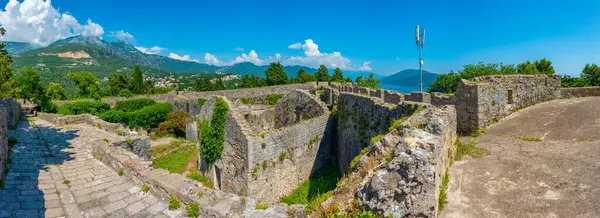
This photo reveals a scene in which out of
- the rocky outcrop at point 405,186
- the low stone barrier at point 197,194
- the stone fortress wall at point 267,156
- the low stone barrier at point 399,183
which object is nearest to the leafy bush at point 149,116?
the stone fortress wall at point 267,156

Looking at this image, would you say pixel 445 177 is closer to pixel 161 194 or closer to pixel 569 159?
pixel 569 159

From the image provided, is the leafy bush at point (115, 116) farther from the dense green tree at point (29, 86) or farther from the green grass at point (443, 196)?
the green grass at point (443, 196)

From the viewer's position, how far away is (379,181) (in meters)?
3.96

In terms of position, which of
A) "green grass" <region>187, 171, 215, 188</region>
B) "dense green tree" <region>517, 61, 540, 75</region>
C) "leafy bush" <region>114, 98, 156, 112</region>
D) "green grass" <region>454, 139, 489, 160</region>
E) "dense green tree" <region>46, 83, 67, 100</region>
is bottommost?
"green grass" <region>187, 171, 215, 188</region>

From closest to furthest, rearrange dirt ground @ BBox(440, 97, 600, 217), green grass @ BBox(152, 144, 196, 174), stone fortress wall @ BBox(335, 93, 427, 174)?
dirt ground @ BBox(440, 97, 600, 217) → stone fortress wall @ BBox(335, 93, 427, 174) → green grass @ BBox(152, 144, 196, 174)

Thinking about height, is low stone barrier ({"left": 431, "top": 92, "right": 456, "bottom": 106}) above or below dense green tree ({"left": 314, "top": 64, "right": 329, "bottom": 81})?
below

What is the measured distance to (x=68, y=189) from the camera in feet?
22.6

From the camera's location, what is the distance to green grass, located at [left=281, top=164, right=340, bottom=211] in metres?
12.3

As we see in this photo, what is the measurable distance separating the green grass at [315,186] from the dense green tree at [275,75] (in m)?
46.4

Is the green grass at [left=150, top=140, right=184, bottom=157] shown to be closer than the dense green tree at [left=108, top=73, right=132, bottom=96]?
Yes

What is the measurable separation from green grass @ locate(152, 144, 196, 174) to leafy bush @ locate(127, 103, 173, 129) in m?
13.7

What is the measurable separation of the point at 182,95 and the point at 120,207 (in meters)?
39.4

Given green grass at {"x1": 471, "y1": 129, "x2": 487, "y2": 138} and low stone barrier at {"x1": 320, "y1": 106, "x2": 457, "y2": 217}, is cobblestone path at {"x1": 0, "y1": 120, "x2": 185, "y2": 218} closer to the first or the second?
low stone barrier at {"x1": 320, "y1": 106, "x2": 457, "y2": 217}

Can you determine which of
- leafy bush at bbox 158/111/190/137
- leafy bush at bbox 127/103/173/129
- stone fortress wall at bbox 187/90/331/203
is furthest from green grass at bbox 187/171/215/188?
leafy bush at bbox 127/103/173/129
